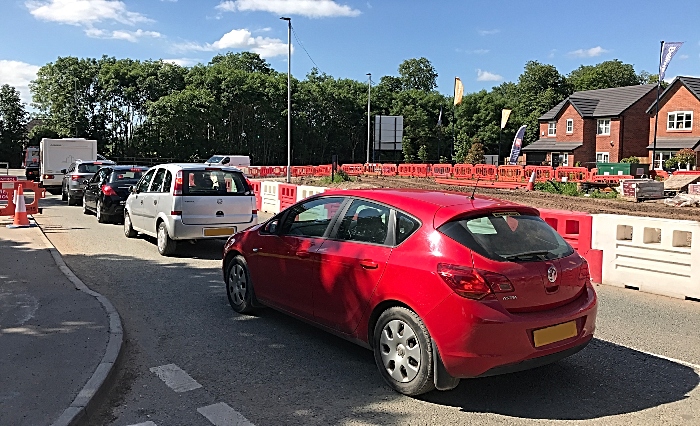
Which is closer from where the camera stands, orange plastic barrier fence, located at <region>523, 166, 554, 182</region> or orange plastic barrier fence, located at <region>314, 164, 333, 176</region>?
orange plastic barrier fence, located at <region>523, 166, 554, 182</region>

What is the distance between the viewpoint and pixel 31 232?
43.9ft

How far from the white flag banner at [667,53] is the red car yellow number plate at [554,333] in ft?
123

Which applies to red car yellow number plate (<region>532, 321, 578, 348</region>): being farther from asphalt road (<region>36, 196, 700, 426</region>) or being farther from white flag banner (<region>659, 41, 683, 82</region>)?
white flag banner (<region>659, 41, 683, 82</region>)

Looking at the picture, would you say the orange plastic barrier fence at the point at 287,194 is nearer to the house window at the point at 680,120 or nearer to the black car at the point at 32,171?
the black car at the point at 32,171

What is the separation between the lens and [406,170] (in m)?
43.8

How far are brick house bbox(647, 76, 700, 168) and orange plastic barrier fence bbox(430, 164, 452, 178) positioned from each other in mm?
17308

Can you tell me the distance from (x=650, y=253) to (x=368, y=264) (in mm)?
5367

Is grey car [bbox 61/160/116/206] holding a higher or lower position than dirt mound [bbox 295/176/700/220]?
higher

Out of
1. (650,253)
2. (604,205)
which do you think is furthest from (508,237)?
(604,205)

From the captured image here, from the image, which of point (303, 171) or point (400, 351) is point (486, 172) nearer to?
point (303, 171)

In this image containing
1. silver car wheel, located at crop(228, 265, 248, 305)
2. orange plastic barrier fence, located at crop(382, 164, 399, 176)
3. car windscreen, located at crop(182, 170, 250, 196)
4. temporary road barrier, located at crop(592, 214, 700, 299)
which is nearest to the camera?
silver car wheel, located at crop(228, 265, 248, 305)

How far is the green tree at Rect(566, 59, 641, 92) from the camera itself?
269 ft

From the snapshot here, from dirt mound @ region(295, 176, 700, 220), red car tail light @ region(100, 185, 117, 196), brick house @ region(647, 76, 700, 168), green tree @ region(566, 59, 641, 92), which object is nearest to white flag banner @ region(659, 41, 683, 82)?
brick house @ region(647, 76, 700, 168)

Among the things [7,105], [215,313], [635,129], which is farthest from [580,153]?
[7,105]
